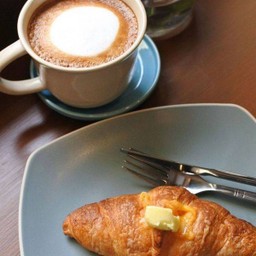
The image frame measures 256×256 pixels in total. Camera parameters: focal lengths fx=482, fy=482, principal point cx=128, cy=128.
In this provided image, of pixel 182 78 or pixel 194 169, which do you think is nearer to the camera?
pixel 194 169

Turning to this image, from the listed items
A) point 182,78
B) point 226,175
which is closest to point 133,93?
point 182,78

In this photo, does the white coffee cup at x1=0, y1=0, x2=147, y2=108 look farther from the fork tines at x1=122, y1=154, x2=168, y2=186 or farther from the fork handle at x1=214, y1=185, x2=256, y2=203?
the fork handle at x1=214, y1=185, x2=256, y2=203

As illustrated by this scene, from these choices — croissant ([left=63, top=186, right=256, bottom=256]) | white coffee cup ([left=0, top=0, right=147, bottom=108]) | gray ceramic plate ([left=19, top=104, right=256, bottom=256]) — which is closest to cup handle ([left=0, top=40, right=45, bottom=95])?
white coffee cup ([left=0, top=0, right=147, bottom=108])

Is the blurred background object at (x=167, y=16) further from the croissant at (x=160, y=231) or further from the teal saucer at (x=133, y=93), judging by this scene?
the croissant at (x=160, y=231)

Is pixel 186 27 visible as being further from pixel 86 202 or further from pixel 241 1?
pixel 86 202

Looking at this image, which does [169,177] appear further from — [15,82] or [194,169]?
[15,82]

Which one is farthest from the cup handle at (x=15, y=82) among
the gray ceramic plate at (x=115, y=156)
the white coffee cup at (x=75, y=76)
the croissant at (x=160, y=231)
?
the croissant at (x=160, y=231)

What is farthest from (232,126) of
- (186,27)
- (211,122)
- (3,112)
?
(3,112)
